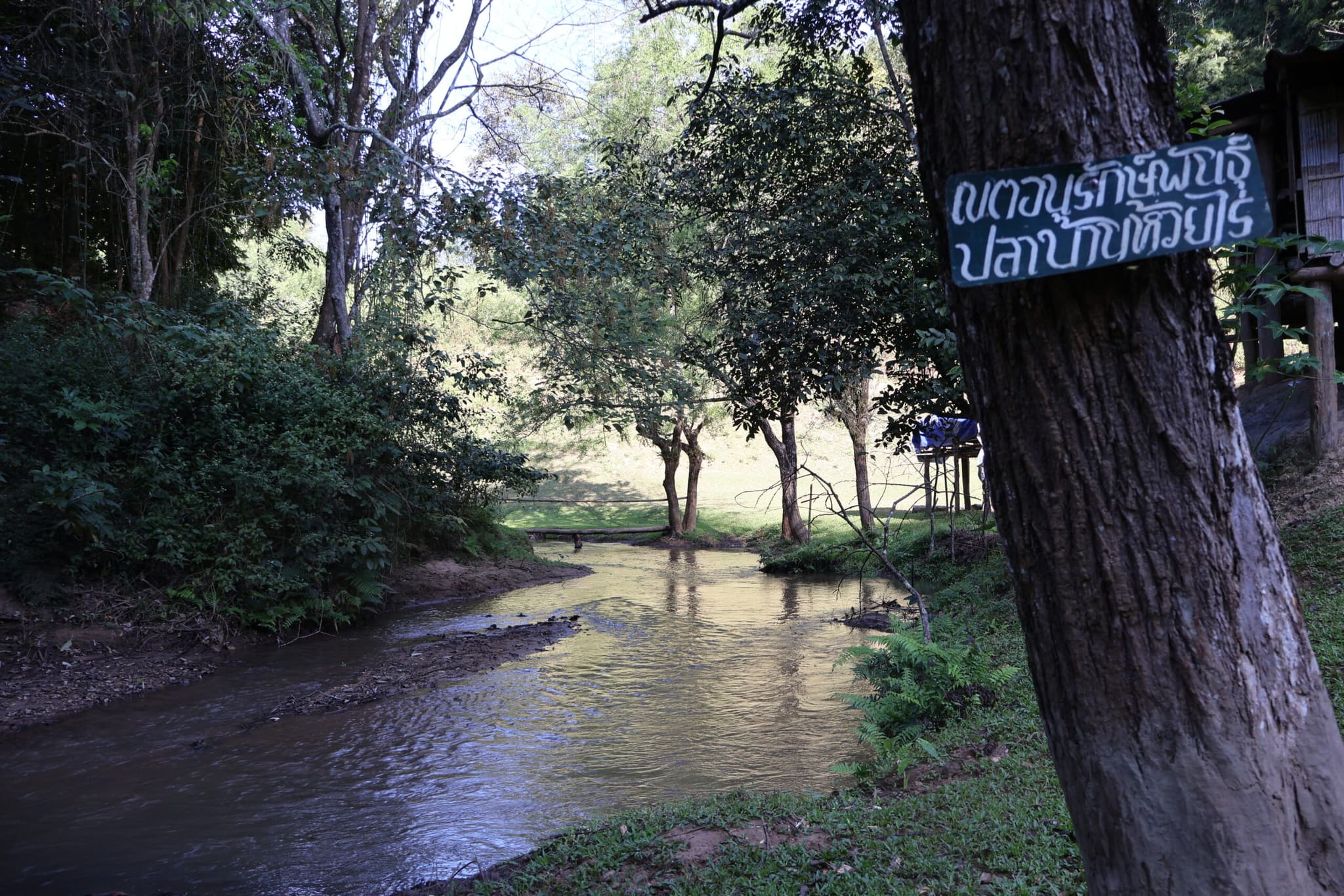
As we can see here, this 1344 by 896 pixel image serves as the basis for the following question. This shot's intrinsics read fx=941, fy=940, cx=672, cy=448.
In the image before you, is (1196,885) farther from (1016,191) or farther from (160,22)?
(160,22)

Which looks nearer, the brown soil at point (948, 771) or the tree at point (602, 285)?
the brown soil at point (948, 771)

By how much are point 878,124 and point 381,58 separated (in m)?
9.58

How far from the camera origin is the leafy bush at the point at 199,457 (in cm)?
1001

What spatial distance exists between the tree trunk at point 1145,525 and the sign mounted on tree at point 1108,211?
54 millimetres

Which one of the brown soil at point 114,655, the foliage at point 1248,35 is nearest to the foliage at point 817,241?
the brown soil at point 114,655

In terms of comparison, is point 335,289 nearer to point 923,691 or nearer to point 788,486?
point 788,486

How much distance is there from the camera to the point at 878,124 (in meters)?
10.4

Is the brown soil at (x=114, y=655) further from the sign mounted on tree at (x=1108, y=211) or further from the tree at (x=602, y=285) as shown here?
the sign mounted on tree at (x=1108, y=211)

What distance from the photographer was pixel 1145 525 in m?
1.83

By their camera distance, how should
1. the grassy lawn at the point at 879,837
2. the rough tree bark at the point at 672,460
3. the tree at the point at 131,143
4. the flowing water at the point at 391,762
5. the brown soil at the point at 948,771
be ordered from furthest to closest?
the rough tree bark at the point at 672,460, the tree at the point at 131,143, the flowing water at the point at 391,762, the brown soil at the point at 948,771, the grassy lawn at the point at 879,837

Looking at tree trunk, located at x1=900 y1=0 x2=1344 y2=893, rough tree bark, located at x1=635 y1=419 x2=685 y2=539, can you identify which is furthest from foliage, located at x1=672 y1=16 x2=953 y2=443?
rough tree bark, located at x1=635 y1=419 x2=685 y2=539

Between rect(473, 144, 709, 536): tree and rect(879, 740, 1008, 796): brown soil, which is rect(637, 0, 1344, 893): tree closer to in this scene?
rect(879, 740, 1008, 796): brown soil

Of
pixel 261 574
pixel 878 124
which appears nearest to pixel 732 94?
pixel 878 124

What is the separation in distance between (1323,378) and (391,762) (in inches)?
362
